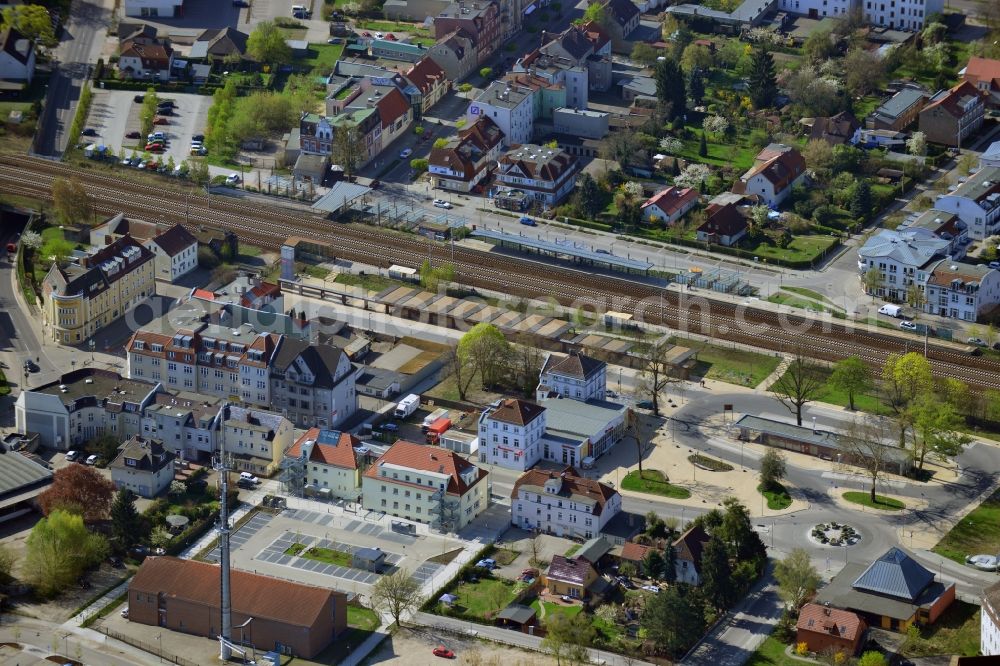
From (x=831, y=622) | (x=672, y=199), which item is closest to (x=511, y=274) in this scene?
(x=672, y=199)

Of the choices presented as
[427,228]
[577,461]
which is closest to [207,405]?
[577,461]

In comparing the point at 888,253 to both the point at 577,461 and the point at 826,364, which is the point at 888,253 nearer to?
the point at 826,364

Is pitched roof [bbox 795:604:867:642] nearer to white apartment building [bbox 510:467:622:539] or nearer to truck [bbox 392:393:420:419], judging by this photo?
white apartment building [bbox 510:467:622:539]

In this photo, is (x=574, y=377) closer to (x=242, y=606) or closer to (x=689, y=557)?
(x=689, y=557)

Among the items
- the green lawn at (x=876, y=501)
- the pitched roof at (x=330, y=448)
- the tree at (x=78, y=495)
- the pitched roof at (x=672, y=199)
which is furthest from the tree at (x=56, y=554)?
the pitched roof at (x=672, y=199)

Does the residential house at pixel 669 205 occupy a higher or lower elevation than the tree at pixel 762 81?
lower

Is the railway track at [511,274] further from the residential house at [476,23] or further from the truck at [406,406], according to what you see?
the residential house at [476,23]

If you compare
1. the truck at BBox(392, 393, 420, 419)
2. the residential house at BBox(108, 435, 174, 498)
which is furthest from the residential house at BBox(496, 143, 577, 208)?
the residential house at BBox(108, 435, 174, 498)
